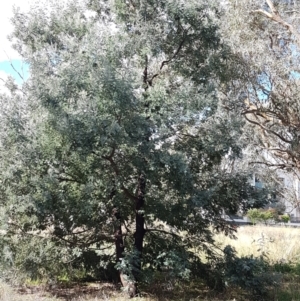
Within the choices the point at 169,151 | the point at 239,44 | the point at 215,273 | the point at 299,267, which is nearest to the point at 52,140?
the point at 169,151

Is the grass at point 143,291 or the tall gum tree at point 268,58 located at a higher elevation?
the tall gum tree at point 268,58

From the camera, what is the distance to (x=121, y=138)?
7383 millimetres

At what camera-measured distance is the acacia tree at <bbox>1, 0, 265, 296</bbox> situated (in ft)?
24.4

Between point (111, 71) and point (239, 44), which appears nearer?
point (111, 71)

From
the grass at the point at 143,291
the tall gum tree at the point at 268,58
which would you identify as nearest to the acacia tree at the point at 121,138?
the grass at the point at 143,291

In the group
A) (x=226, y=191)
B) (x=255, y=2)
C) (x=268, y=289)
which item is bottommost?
(x=268, y=289)

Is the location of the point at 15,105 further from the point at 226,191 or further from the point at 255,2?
the point at 255,2

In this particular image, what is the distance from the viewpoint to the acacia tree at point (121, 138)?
24.4 feet

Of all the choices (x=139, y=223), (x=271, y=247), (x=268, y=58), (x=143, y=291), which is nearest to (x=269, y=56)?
(x=268, y=58)

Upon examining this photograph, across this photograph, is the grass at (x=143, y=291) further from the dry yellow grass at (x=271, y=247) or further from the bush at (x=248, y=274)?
the dry yellow grass at (x=271, y=247)

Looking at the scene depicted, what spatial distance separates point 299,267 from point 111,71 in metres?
7.96

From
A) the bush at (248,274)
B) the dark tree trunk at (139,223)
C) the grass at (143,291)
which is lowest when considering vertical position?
the grass at (143,291)

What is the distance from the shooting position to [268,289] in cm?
948

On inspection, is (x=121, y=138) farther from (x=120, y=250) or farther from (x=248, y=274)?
(x=248, y=274)
